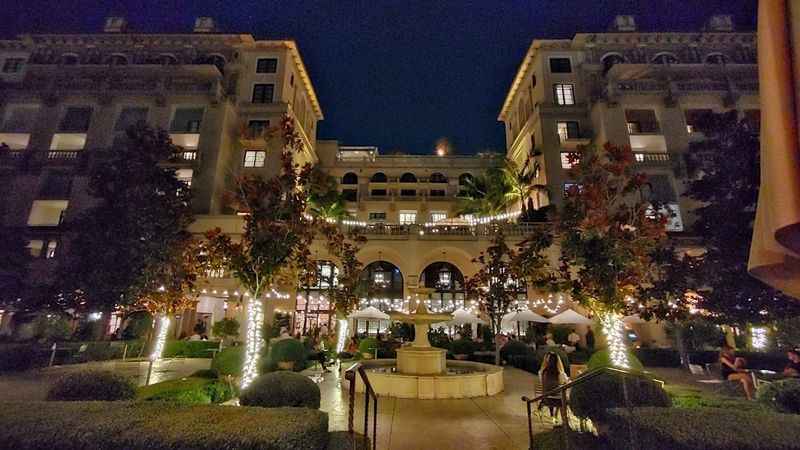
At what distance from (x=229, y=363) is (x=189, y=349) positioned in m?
14.5

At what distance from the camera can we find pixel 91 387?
622 cm

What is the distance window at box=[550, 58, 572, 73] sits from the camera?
34125mm

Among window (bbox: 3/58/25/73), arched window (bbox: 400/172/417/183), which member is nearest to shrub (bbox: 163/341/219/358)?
arched window (bbox: 400/172/417/183)

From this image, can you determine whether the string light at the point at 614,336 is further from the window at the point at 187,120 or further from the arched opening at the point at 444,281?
the window at the point at 187,120

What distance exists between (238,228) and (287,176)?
17848 millimetres

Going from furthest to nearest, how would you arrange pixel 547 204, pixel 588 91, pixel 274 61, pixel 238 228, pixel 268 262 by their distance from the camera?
pixel 274 61, pixel 588 91, pixel 547 204, pixel 238 228, pixel 268 262

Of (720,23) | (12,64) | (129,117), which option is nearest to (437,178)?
(129,117)

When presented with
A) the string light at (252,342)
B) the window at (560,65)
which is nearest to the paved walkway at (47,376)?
the string light at (252,342)

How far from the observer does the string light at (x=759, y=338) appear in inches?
793

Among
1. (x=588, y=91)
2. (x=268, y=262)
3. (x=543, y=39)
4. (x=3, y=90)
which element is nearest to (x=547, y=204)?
(x=588, y=91)

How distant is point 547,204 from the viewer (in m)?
30.4

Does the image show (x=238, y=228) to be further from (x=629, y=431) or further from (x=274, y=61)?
(x=629, y=431)

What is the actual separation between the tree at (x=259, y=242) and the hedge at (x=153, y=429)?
4.96 metres

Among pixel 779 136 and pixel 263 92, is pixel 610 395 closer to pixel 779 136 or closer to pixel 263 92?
pixel 779 136
